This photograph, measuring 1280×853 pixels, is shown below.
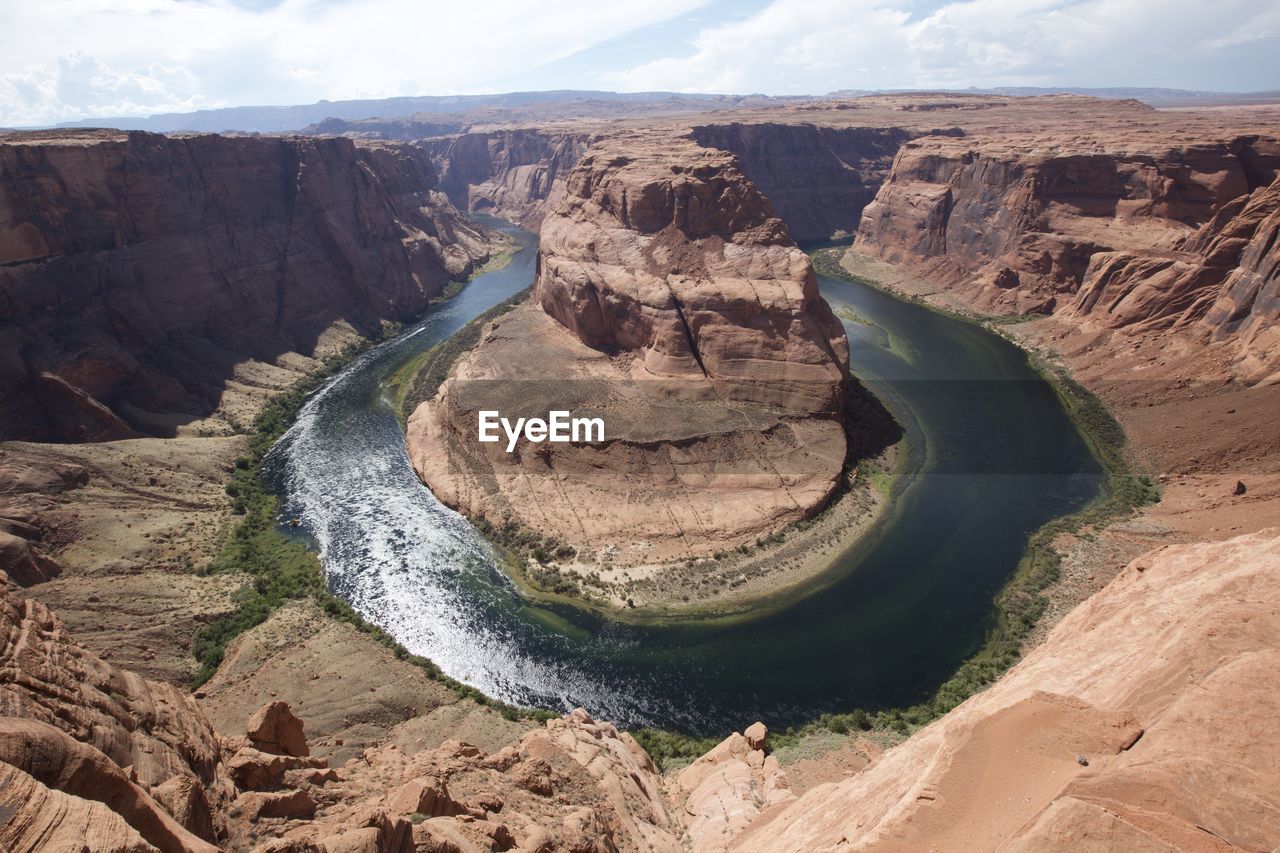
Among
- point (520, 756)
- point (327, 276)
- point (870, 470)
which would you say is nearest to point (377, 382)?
point (327, 276)

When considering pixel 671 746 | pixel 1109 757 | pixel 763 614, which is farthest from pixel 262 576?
pixel 1109 757

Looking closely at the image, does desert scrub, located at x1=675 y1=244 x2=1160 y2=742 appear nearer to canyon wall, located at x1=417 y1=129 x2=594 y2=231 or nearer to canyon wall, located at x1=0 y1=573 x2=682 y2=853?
canyon wall, located at x1=0 y1=573 x2=682 y2=853

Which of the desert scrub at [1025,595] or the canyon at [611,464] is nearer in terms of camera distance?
the canyon at [611,464]

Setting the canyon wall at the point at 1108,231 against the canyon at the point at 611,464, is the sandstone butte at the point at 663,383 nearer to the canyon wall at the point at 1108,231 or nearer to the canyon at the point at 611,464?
the canyon at the point at 611,464

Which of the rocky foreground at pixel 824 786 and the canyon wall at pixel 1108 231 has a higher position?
the canyon wall at pixel 1108 231

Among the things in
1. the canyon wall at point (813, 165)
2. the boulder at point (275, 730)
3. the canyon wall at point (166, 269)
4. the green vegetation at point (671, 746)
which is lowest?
the green vegetation at point (671, 746)

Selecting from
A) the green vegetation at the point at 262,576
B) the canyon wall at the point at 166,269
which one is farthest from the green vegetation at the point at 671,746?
the canyon wall at the point at 166,269

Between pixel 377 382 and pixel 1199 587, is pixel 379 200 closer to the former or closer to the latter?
pixel 377 382
